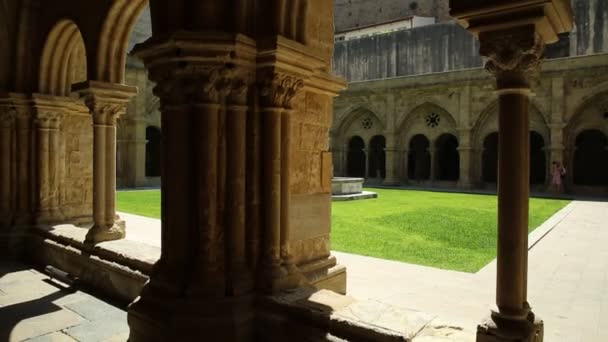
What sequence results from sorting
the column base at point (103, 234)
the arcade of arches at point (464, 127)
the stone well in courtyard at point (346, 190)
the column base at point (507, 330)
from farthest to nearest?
the arcade of arches at point (464, 127) → the stone well in courtyard at point (346, 190) → the column base at point (103, 234) → the column base at point (507, 330)

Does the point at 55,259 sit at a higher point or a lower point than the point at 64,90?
lower

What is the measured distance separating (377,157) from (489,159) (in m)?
5.45

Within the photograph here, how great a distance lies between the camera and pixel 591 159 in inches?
693

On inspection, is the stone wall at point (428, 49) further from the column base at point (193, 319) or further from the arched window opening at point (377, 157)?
the column base at point (193, 319)

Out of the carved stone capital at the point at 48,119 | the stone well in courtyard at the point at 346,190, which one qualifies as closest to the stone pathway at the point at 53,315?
the carved stone capital at the point at 48,119

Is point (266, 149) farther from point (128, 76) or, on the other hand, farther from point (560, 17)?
point (128, 76)

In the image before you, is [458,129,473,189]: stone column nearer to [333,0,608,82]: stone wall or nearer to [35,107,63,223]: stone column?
[333,0,608,82]: stone wall

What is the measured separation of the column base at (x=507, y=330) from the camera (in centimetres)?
242

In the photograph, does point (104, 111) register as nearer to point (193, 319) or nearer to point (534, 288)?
point (193, 319)

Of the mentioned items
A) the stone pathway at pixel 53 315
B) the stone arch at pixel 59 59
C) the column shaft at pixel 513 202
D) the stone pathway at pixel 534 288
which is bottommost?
the stone pathway at pixel 53 315

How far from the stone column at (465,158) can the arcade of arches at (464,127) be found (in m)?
0.04

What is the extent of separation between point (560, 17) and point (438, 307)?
268cm

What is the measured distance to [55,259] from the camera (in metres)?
5.61

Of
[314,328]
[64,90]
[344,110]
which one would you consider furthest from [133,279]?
[344,110]
